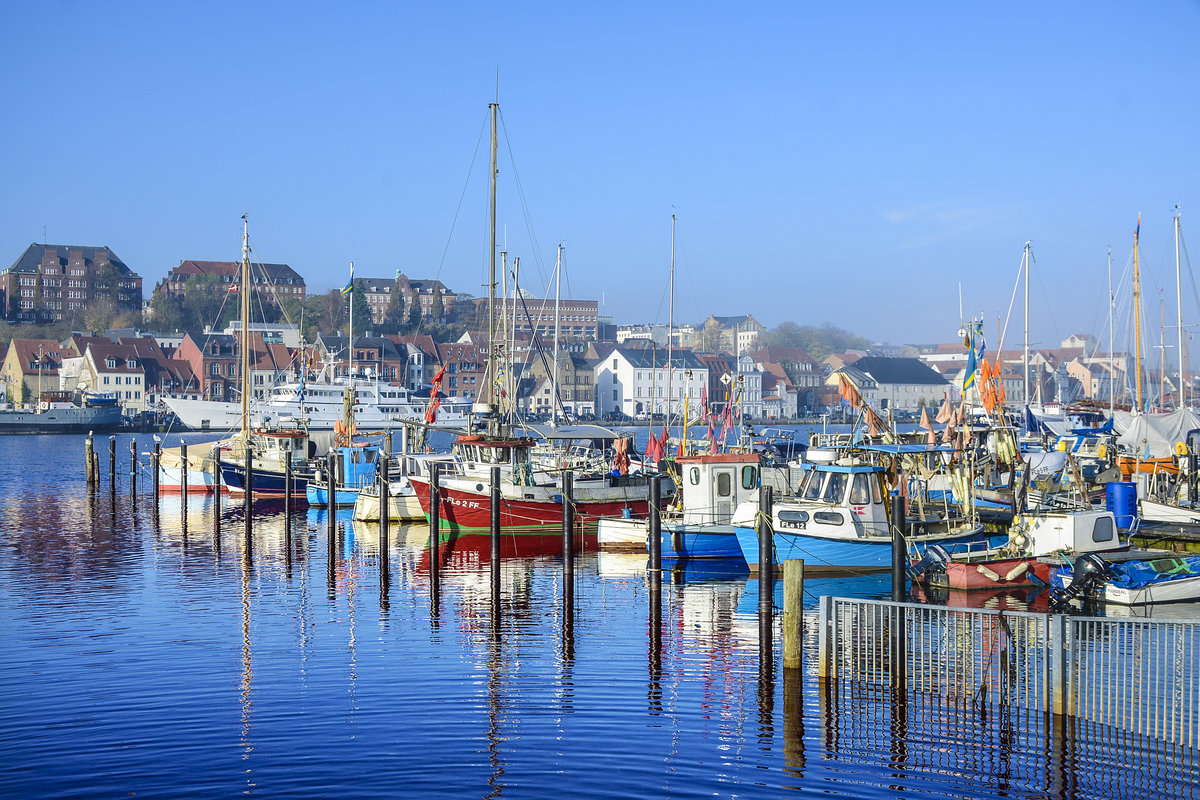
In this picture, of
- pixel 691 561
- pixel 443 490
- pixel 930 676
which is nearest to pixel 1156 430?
pixel 691 561

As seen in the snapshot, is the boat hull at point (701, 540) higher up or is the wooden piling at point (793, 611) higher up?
the wooden piling at point (793, 611)

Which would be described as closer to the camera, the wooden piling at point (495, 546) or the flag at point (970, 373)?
the wooden piling at point (495, 546)

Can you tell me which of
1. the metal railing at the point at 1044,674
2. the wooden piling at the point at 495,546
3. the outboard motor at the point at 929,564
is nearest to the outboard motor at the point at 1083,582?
the metal railing at the point at 1044,674

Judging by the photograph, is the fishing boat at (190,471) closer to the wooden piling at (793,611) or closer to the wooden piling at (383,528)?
the wooden piling at (383,528)

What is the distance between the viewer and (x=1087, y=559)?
87.8 feet

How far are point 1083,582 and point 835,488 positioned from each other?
6.94m

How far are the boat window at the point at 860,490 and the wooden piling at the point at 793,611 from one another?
12.0 metres

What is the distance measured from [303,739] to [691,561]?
19650mm

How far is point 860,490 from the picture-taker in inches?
1233

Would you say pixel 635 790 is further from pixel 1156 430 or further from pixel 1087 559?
pixel 1156 430

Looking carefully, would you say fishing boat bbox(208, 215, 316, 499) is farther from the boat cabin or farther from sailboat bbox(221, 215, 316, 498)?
the boat cabin

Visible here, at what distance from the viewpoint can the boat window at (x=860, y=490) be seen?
31266 mm

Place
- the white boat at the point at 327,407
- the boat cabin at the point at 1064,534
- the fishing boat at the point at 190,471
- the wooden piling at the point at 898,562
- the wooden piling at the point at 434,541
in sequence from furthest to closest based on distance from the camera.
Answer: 1. the white boat at the point at 327,407
2. the fishing boat at the point at 190,471
3. the wooden piling at the point at 434,541
4. the boat cabin at the point at 1064,534
5. the wooden piling at the point at 898,562

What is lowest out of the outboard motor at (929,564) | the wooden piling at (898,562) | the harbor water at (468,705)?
the harbor water at (468,705)
